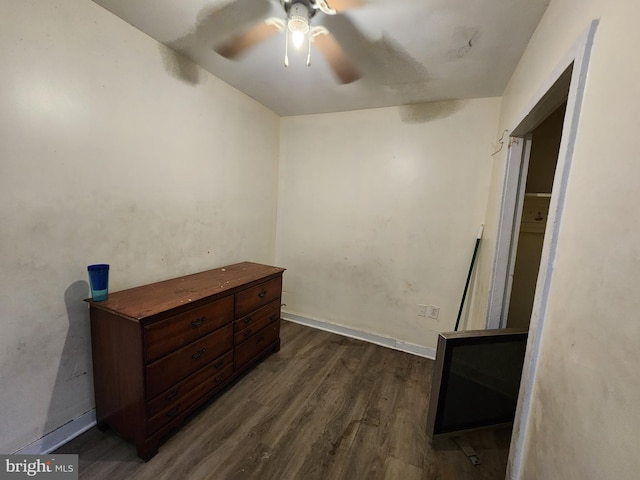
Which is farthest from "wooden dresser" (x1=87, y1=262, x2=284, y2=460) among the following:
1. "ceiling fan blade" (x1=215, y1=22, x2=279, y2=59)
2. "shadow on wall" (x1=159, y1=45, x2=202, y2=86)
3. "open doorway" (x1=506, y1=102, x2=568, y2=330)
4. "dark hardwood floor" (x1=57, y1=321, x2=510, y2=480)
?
"open doorway" (x1=506, y1=102, x2=568, y2=330)

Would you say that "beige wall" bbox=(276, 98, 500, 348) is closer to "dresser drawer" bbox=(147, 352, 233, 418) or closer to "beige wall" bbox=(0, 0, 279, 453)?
"beige wall" bbox=(0, 0, 279, 453)

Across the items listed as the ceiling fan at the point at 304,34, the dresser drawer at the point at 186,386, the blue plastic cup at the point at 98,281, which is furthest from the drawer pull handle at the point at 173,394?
the ceiling fan at the point at 304,34

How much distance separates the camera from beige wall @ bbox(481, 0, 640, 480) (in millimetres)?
521

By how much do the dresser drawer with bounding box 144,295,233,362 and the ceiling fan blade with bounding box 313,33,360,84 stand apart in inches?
66.3

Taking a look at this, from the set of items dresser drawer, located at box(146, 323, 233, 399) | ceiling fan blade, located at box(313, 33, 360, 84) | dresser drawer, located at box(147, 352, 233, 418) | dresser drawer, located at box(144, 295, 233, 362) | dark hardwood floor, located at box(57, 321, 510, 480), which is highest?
ceiling fan blade, located at box(313, 33, 360, 84)

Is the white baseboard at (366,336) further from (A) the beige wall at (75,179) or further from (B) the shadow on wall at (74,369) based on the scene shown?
(B) the shadow on wall at (74,369)

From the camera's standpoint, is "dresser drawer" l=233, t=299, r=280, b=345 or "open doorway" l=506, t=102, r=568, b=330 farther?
"open doorway" l=506, t=102, r=568, b=330

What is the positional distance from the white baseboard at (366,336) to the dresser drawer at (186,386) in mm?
1226

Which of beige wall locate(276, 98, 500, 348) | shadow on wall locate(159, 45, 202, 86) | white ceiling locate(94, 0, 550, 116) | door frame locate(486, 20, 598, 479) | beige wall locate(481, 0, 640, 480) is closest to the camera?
beige wall locate(481, 0, 640, 480)

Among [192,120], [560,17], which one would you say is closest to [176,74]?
[192,120]

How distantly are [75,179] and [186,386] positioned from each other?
128 cm

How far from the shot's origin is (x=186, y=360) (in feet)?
4.83

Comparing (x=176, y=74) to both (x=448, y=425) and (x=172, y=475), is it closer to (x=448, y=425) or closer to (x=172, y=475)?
(x=172, y=475)

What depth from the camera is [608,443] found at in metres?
0.53
